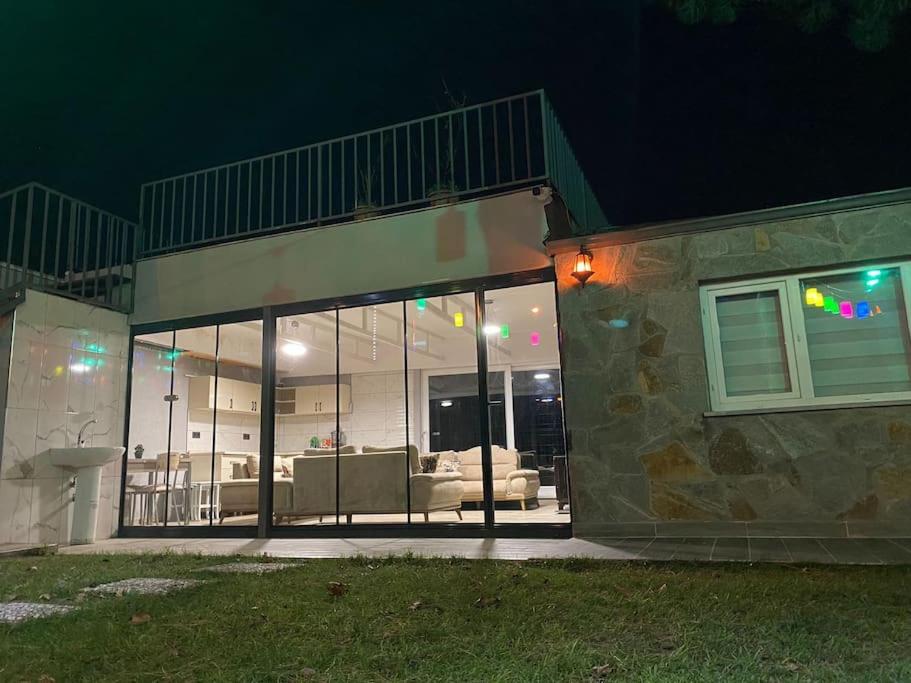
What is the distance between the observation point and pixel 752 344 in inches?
193

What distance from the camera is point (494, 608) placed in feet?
8.36

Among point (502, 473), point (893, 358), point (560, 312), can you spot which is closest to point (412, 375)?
point (502, 473)

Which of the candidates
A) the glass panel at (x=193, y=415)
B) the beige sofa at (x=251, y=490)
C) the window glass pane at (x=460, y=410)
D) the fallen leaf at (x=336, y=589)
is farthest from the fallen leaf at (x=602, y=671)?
the glass panel at (x=193, y=415)

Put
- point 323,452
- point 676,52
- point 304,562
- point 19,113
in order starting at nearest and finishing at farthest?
1. point 304,562
2. point 323,452
3. point 676,52
4. point 19,113

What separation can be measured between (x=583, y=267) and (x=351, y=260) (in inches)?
98.6

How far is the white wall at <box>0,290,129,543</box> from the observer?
600cm

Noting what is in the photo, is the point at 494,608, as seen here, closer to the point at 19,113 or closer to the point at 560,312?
the point at 560,312

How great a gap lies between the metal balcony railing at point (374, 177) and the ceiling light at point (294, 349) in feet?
4.30

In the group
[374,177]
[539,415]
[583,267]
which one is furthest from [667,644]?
[374,177]

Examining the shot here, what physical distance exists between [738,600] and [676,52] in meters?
7.41

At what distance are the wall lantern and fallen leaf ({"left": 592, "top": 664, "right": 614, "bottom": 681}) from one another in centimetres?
381

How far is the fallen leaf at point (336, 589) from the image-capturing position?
2.95 metres

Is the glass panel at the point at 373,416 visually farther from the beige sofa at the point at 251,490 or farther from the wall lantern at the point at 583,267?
the wall lantern at the point at 583,267

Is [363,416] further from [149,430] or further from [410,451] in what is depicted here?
[149,430]
